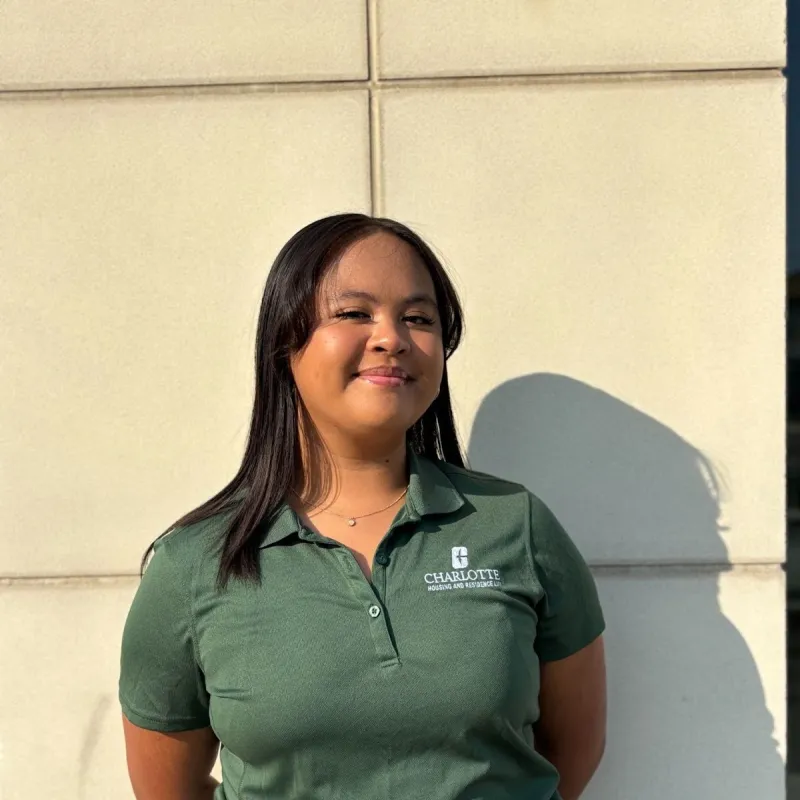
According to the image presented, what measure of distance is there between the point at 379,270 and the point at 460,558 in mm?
580

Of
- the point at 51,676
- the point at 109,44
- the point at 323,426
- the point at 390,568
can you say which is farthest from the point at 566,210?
the point at 51,676

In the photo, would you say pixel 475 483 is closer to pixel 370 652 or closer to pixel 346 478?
pixel 346 478

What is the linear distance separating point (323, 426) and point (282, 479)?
14 centimetres

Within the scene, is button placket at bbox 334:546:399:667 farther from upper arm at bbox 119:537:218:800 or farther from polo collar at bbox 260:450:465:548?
upper arm at bbox 119:537:218:800

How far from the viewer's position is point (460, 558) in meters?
1.62

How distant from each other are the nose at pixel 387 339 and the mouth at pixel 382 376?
3 centimetres

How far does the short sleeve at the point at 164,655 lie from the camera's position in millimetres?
1627

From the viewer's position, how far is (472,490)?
1.79 metres

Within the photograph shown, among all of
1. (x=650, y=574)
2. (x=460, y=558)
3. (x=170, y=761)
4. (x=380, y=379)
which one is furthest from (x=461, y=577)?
(x=650, y=574)

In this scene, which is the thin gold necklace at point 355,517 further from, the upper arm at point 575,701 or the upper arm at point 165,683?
the upper arm at point 575,701

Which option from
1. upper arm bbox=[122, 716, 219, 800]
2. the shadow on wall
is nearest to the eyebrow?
the shadow on wall

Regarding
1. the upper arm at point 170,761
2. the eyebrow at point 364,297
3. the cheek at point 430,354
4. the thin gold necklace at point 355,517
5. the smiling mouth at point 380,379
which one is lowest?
the upper arm at point 170,761

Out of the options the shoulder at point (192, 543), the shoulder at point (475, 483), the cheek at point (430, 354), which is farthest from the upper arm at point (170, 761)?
the cheek at point (430, 354)

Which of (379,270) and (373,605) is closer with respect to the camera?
(373,605)
